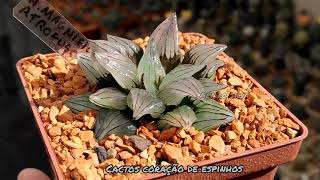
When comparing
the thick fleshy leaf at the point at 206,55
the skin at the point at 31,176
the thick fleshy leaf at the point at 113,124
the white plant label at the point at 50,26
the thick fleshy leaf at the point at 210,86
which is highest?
the white plant label at the point at 50,26

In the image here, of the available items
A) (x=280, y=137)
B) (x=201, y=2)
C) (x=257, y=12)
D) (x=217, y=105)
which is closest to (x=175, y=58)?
(x=217, y=105)

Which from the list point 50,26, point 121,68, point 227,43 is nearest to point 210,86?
point 121,68

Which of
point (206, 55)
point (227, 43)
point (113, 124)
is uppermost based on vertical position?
point (206, 55)

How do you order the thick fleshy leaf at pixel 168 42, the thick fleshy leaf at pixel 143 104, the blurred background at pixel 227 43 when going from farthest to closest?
the blurred background at pixel 227 43
the thick fleshy leaf at pixel 168 42
the thick fleshy leaf at pixel 143 104

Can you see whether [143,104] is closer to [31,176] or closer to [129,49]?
[129,49]

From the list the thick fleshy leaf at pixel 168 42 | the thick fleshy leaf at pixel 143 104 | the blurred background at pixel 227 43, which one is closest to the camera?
the thick fleshy leaf at pixel 143 104

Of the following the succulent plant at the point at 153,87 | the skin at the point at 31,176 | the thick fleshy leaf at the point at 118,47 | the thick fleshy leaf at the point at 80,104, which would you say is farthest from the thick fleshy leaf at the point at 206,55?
the skin at the point at 31,176

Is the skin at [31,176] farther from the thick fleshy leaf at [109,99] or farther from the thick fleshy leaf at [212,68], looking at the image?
the thick fleshy leaf at [212,68]

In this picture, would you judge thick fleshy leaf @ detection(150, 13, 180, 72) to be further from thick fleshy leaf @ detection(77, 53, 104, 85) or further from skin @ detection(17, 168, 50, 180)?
skin @ detection(17, 168, 50, 180)
